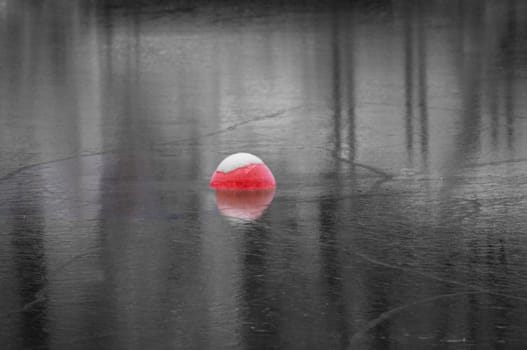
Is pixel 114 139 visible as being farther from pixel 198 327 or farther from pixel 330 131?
pixel 198 327

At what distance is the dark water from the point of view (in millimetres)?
5438

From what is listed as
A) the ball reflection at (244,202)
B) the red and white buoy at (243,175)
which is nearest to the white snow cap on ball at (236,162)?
the red and white buoy at (243,175)

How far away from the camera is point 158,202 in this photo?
8.17m

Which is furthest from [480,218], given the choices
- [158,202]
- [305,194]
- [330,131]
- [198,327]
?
[330,131]

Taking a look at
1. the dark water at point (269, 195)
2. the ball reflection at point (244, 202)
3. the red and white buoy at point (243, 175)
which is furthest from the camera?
the red and white buoy at point (243, 175)

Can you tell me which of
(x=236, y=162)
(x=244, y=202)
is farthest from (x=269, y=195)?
(x=236, y=162)

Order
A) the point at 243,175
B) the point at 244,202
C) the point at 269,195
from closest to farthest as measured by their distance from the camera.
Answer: the point at 244,202 → the point at 269,195 → the point at 243,175

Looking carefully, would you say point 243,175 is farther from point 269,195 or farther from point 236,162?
point 269,195

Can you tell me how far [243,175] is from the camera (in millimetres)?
8648

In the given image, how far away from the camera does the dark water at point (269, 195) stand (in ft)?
17.8

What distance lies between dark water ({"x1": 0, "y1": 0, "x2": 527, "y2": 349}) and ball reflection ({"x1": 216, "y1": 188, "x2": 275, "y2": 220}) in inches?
1.2

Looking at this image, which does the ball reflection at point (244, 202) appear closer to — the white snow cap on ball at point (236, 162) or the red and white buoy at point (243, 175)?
the red and white buoy at point (243, 175)

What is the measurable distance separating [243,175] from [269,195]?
28 cm

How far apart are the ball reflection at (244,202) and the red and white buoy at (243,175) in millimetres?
52
